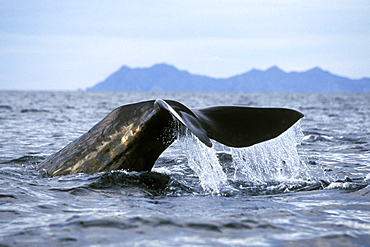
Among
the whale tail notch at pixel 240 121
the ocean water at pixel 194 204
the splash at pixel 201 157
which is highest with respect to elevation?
the whale tail notch at pixel 240 121

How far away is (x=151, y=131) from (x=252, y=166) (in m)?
2.50

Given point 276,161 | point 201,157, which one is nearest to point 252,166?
point 276,161

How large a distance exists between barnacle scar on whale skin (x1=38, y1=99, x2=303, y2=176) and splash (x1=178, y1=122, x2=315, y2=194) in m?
0.18

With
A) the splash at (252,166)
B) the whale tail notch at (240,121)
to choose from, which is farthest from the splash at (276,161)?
the whale tail notch at (240,121)

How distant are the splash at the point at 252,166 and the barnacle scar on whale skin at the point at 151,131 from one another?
0.18m

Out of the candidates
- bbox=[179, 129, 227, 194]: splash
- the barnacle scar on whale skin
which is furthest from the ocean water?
the barnacle scar on whale skin

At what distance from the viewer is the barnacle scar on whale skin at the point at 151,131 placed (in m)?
4.42

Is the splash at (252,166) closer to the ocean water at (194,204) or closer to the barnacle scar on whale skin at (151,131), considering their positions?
Result: the ocean water at (194,204)

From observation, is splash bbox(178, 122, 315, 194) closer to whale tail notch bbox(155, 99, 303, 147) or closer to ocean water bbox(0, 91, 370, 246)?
ocean water bbox(0, 91, 370, 246)

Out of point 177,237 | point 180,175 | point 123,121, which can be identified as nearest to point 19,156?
point 180,175

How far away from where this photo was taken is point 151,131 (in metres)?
4.59

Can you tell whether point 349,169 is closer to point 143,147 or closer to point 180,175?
point 180,175

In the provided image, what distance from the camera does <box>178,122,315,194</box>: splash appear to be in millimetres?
4642

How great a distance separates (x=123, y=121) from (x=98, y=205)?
3.01ft
